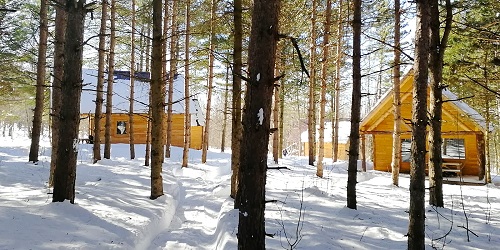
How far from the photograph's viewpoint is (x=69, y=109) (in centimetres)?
630

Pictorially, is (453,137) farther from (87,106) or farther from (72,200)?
(87,106)

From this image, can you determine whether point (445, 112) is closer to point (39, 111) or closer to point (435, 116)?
point (435, 116)

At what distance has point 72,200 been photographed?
21.1ft

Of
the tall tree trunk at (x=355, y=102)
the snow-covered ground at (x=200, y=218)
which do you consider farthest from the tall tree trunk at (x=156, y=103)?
the tall tree trunk at (x=355, y=102)

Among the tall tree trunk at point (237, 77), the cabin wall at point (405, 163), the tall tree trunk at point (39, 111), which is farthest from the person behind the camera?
the cabin wall at point (405, 163)

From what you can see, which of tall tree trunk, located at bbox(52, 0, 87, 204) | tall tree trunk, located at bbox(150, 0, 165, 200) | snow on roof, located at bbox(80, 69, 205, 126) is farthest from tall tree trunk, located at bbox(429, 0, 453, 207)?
snow on roof, located at bbox(80, 69, 205, 126)

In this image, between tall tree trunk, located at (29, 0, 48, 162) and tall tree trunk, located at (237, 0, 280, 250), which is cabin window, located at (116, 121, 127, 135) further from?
tall tree trunk, located at (237, 0, 280, 250)

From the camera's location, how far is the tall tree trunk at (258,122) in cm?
395

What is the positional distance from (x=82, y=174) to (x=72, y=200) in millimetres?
5272

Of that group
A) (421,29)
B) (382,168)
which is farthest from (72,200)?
(382,168)

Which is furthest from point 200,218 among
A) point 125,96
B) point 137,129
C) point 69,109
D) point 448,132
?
point 137,129

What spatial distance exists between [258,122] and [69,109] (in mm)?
4308

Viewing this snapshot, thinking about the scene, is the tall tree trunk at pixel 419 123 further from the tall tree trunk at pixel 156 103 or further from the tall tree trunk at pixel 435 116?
the tall tree trunk at pixel 156 103

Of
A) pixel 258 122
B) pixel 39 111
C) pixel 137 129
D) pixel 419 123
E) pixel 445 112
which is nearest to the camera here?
pixel 258 122
